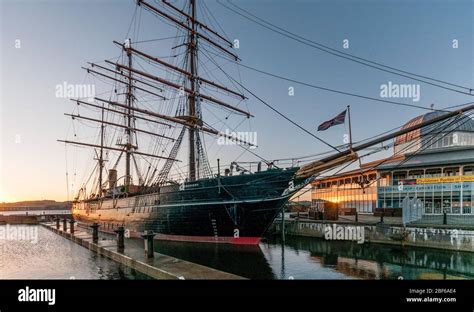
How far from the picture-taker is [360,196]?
1609 inches

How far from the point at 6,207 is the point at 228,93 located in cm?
14376

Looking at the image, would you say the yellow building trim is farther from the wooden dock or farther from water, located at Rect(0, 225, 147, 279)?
water, located at Rect(0, 225, 147, 279)

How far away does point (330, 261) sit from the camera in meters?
16.6

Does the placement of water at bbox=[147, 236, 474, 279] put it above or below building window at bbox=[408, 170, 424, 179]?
below

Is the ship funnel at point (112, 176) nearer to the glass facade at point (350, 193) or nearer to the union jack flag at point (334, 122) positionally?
the glass facade at point (350, 193)

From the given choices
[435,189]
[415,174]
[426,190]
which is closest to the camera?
[435,189]

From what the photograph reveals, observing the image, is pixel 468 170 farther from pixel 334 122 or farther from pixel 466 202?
pixel 334 122

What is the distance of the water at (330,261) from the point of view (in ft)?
44.8

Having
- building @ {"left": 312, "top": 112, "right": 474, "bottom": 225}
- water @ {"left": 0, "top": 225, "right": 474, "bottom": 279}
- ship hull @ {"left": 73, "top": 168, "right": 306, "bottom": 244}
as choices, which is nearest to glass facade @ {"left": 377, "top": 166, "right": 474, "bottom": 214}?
building @ {"left": 312, "top": 112, "right": 474, "bottom": 225}

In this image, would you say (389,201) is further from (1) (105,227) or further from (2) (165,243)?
(1) (105,227)

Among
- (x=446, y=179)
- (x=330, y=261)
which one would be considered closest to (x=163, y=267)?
(x=330, y=261)

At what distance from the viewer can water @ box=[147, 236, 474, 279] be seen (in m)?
13.7
